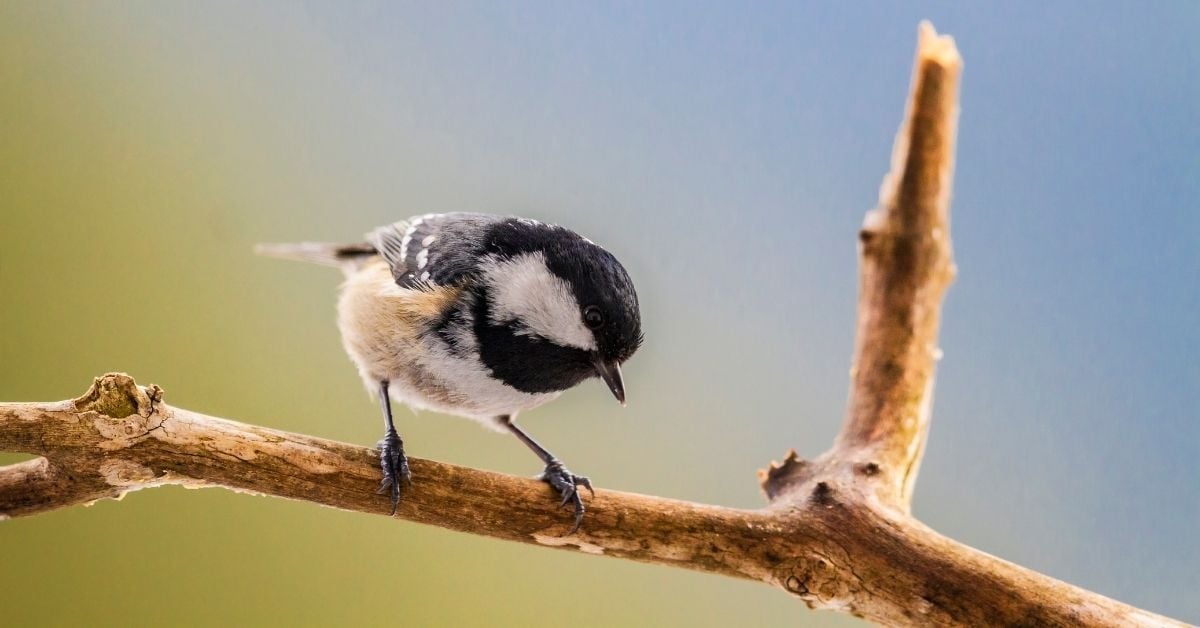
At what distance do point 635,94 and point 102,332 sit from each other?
1.39 meters

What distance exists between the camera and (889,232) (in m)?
1.85

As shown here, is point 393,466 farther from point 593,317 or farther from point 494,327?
point 593,317

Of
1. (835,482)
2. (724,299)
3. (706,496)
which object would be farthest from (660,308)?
(835,482)

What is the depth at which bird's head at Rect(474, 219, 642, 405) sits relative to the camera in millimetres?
1343

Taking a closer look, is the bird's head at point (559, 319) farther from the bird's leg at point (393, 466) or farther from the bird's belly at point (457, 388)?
the bird's leg at point (393, 466)

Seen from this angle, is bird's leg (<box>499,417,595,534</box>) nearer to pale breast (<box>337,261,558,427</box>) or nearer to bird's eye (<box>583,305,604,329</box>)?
pale breast (<box>337,261,558,427</box>)

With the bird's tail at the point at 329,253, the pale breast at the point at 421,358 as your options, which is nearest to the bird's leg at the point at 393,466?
the pale breast at the point at 421,358

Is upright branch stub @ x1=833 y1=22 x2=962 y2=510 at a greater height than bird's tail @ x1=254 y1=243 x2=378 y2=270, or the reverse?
upright branch stub @ x1=833 y1=22 x2=962 y2=510

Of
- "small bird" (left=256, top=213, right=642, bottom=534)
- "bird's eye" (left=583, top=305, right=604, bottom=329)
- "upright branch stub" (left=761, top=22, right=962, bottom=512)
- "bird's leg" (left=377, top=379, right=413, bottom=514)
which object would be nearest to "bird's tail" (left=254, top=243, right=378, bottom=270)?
"small bird" (left=256, top=213, right=642, bottom=534)

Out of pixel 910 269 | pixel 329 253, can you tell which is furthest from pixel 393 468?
pixel 910 269

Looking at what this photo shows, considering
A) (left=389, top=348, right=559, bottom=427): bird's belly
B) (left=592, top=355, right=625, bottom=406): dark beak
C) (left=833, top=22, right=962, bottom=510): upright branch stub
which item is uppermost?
(left=833, top=22, right=962, bottom=510): upright branch stub

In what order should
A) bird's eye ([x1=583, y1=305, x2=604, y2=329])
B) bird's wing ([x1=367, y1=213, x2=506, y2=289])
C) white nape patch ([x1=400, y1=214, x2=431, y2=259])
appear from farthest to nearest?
white nape patch ([x1=400, y1=214, x2=431, y2=259]), bird's wing ([x1=367, y1=213, x2=506, y2=289]), bird's eye ([x1=583, y1=305, x2=604, y2=329])

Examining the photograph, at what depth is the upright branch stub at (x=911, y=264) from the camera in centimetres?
177

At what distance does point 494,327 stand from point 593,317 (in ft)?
0.52
